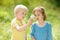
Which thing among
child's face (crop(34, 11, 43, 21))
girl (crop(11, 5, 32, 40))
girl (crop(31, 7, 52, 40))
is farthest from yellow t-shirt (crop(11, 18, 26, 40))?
child's face (crop(34, 11, 43, 21))

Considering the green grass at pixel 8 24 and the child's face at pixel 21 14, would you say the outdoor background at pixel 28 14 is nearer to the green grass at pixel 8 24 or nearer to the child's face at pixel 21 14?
the green grass at pixel 8 24

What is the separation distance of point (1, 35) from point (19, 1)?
7.95 ft

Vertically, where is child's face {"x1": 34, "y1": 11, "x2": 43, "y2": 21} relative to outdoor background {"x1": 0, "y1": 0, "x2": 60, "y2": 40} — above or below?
below

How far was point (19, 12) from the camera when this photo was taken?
3.34 meters

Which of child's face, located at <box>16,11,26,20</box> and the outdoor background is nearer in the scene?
child's face, located at <box>16,11,26,20</box>

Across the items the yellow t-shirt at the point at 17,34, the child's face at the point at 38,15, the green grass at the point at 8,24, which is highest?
the green grass at the point at 8,24

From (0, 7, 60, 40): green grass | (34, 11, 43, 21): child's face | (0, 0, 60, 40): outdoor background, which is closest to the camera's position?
(34, 11, 43, 21): child's face

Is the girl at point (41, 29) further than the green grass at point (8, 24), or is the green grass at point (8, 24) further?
the green grass at point (8, 24)

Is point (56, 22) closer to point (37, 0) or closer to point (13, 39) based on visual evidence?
point (37, 0)

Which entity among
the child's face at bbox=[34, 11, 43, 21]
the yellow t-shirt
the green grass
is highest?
the green grass

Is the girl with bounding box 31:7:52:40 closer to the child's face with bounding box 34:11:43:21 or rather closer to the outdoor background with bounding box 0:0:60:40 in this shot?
the child's face with bounding box 34:11:43:21

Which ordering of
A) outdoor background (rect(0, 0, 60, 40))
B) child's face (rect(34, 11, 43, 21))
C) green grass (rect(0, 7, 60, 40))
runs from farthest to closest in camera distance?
outdoor background (rect(0, 0, 60, 40)), green grass (rect(0, 7, 60, 40)), child's face (rect(34, 11, 43, 21))

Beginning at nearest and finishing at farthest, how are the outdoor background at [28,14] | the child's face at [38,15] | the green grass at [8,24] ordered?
the child's face at [38,15] < the green grass at [8,24] < the outdoor background at [28,14]

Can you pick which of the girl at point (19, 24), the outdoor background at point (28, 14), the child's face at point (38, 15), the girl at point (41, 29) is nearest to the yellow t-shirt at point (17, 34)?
the girl at point (19, 24)
